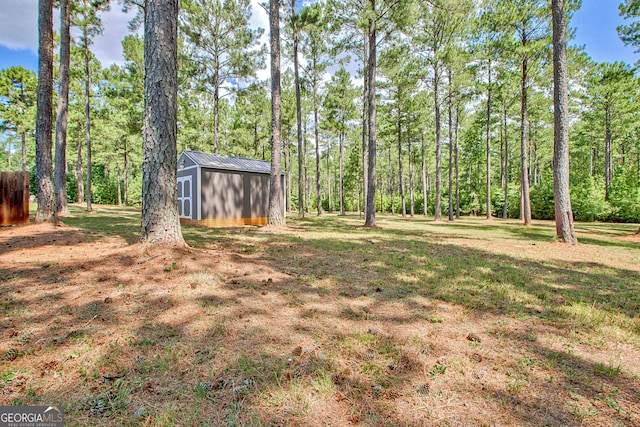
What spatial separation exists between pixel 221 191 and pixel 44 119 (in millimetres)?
6588

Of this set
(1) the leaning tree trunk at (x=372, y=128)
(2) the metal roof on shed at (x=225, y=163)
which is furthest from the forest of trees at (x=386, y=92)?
(2) the metal roof on shed at (x=225, y=163)

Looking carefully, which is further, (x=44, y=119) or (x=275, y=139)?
(x=275, y=139)

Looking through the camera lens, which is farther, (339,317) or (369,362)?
(339,317)

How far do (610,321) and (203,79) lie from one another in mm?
20975

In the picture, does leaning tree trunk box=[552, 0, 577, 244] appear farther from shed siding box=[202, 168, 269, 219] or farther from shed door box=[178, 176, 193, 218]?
shed door box=[178, 176, 193, 218]

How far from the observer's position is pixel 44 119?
25.6 feet

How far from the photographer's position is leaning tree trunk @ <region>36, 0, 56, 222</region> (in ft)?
25.5

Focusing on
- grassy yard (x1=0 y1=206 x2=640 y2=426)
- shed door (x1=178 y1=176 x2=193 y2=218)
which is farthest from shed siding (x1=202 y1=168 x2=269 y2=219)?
grassy yard (x1=0 y1=206 x2=640 y2=426)

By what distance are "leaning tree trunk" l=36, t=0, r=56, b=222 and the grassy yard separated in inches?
181

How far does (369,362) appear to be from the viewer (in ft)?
6.75

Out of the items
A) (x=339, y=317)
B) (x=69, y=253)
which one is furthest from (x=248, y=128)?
(x=339, y=317)

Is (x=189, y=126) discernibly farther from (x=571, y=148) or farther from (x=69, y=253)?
(x=571, y=148)

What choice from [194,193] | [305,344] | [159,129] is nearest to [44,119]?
[194,193]

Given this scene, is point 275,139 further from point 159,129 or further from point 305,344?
point 305,344
